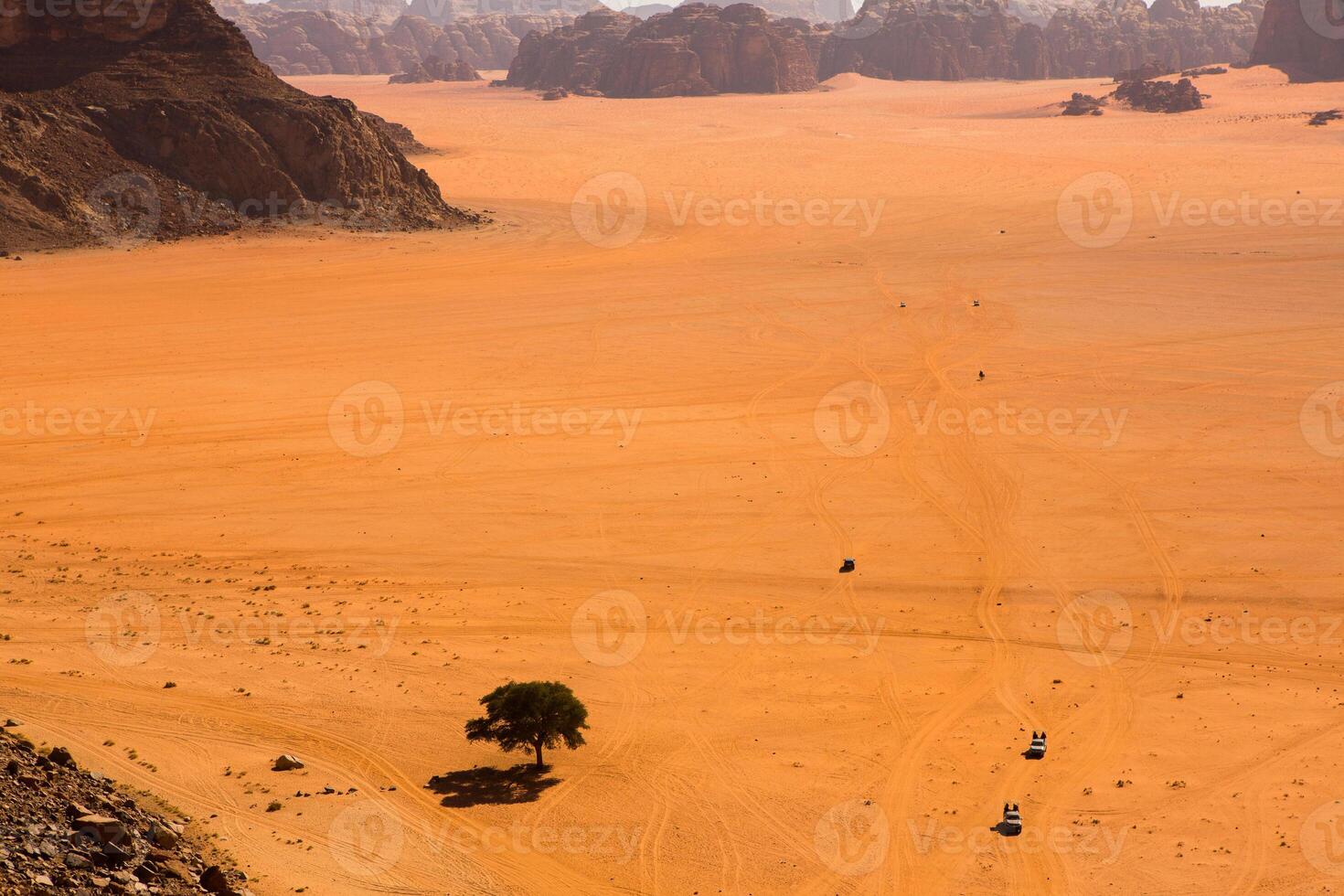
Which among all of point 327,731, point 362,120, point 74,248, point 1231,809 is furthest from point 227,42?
point 1231,809

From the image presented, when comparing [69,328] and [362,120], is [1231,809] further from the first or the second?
[362,120]

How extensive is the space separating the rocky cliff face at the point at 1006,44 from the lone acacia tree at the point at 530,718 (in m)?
116

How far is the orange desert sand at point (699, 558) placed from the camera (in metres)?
12.3

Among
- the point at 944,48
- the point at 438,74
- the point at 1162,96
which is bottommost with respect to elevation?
the point at 1162,96

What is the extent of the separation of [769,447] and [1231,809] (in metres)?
13.1

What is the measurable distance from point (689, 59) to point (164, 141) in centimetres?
7089

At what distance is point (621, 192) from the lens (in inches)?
2324

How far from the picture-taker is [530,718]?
42.3 feet

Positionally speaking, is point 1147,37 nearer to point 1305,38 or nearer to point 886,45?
point 886,45

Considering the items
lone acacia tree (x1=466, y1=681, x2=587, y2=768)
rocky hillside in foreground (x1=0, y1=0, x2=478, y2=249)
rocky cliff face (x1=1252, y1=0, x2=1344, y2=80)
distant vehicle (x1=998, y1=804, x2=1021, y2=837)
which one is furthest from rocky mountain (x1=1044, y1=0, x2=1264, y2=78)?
lone acacia tree (x1=466, y1=681, x2=587, y2=768)

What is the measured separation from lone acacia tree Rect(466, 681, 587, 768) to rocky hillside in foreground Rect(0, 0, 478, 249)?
116 feet

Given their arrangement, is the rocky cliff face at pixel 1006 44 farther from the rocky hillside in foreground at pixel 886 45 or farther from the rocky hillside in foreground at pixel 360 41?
the rocky hillside in foreground at pixel 360 41

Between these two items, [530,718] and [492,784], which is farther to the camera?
[492,784]

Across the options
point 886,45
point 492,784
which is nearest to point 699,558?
point 492,784
